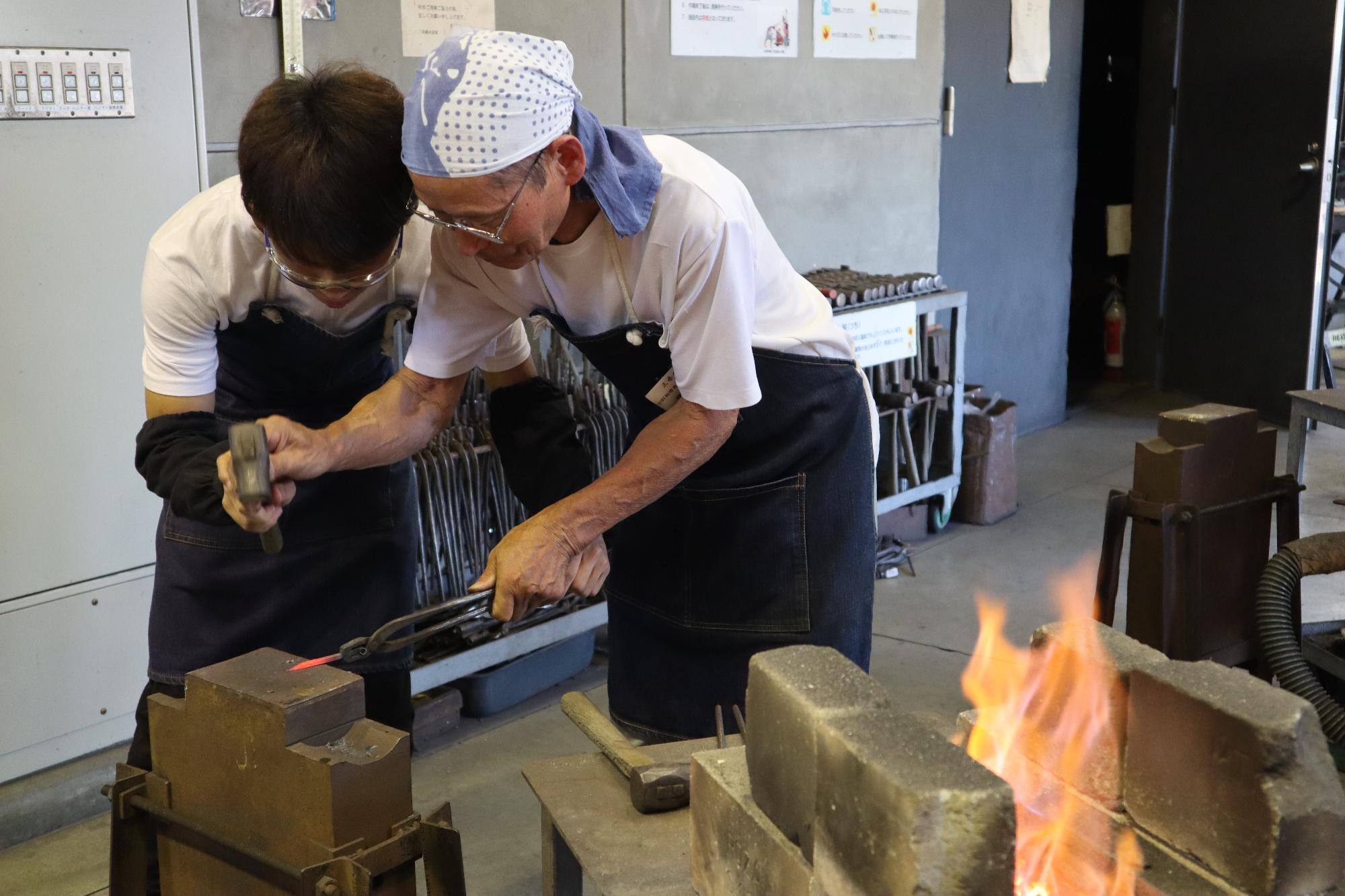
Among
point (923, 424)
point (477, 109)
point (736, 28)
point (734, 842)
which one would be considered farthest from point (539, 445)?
point (923, 424)

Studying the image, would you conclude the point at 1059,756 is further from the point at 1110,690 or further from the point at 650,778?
the point at 650,778

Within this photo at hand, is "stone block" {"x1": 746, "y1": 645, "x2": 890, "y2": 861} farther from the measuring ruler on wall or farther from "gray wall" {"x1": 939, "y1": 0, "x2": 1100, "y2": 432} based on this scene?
"gray wall" {"x1": 939, "y1": 0, "x2": 1100, "y2": 432}

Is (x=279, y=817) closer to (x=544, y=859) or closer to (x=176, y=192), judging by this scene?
(x=544, y=859)

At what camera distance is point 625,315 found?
1725 mm

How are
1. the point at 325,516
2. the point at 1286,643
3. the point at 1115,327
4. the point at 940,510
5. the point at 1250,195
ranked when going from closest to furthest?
the point at 325,516, the point at 1286,643, the point at 940,510, the point at 1250,195, the point at 1115,327

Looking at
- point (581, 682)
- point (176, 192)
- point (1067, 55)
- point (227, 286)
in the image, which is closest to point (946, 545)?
point (581, 682)

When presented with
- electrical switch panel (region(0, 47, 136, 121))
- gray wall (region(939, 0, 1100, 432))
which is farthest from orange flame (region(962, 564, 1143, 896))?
gray wall (region(939, 0, 1100, 432))

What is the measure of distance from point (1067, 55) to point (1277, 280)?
1.46m

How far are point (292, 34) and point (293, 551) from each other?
1.44 meters

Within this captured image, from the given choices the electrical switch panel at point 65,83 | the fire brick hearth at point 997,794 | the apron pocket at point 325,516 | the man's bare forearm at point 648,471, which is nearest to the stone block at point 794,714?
the fire brick hearth at point 997,794

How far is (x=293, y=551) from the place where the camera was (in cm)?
196

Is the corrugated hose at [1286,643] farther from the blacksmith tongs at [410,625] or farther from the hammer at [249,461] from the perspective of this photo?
the hammer at [249,461]

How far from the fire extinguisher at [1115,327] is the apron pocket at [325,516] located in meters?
5.88

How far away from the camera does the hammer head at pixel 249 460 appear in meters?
1.51
